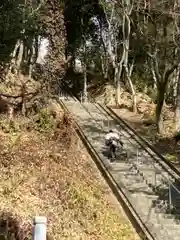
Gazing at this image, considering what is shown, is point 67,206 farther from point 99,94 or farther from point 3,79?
point 99,94

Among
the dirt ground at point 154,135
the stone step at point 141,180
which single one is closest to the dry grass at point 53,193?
the stone step at point 141,180

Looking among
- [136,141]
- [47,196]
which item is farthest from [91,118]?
[47,196]

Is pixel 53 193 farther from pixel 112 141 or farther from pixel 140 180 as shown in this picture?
pixel 112 141

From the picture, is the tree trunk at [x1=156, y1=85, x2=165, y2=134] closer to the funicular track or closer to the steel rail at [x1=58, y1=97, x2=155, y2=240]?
the funicular track

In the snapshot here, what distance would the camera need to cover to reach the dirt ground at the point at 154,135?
16.6m

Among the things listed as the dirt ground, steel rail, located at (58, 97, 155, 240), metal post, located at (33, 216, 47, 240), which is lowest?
steel rail, located at (58, 97, 155, 240)

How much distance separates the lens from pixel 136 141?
59.2ft

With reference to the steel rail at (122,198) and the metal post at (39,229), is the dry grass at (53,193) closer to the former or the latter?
the steel rail at (122,198)

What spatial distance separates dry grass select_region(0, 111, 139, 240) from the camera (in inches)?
384

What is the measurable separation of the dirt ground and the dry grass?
326cm

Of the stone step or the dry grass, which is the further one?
the stone step

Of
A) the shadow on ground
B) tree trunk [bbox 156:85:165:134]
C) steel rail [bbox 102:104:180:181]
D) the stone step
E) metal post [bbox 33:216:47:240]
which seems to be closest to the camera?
metal post [bbox 33:216:47:240]

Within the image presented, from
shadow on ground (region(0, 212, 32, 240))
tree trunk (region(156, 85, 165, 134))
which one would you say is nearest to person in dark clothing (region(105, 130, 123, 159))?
tree trunk (region(156, 85, 165, 134))

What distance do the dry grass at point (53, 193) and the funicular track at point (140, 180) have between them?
430 mm
